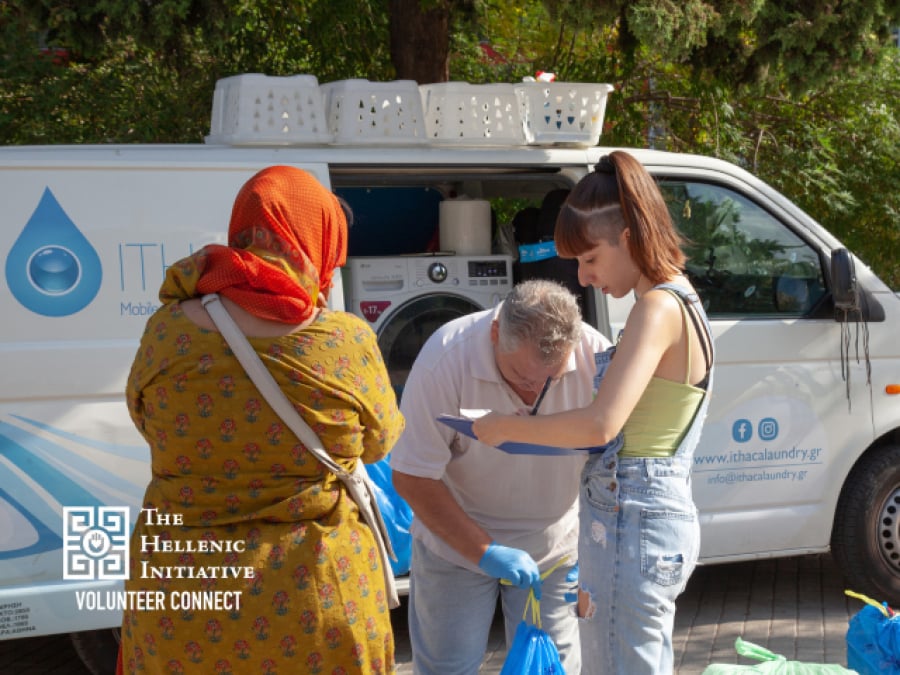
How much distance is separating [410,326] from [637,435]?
3.21m

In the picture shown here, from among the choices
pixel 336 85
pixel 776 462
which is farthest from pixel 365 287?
pixel 776 462

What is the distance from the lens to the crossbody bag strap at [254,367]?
231 cm

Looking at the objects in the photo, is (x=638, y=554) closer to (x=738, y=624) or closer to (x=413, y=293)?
(x=738, y=624)

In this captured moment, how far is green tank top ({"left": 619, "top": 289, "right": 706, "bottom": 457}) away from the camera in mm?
2541

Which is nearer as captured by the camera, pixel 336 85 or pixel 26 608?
pixel 26 608

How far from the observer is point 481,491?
311cm

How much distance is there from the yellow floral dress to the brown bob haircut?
62 cm

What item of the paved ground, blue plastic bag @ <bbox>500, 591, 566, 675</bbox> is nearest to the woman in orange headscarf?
blue plastic bag @ <bbox>500, 591, 566, 675</bbox>

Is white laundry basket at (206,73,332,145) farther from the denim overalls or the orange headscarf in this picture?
the denim overalls

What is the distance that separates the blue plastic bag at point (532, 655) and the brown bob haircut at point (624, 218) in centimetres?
93

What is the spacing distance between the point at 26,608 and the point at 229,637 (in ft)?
6.29

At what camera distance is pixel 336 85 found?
15.4 feet

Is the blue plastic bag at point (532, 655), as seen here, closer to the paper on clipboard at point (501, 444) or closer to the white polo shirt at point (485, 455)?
the white polo shirt at point (485, 455)

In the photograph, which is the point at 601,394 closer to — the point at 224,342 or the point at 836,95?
the point at 224,342
